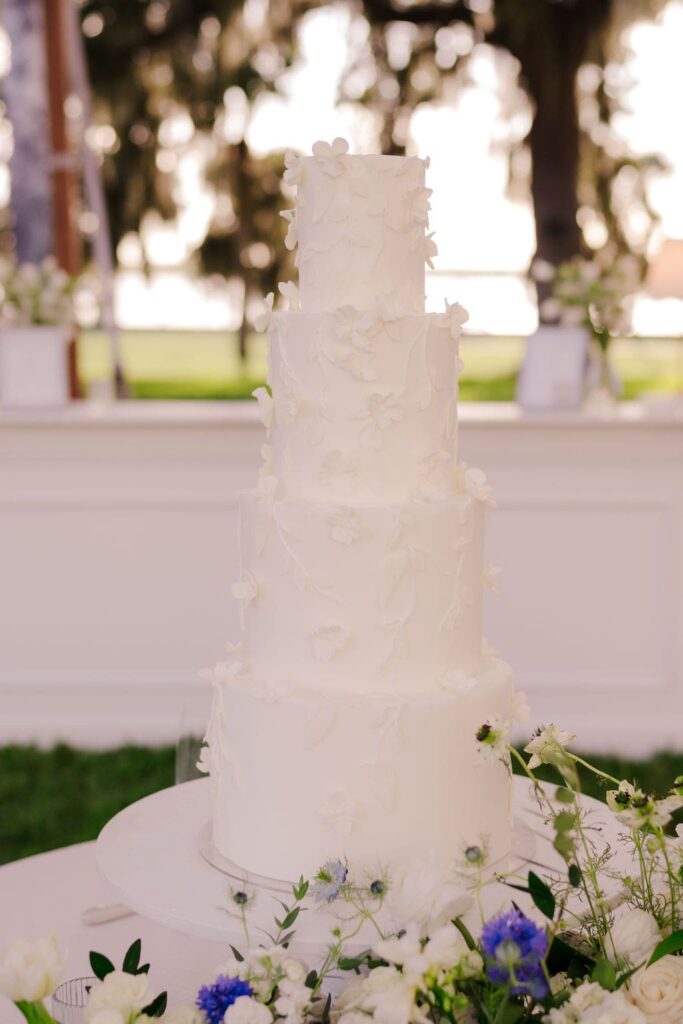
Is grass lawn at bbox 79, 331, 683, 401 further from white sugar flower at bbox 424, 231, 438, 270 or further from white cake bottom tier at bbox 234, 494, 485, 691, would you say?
white cake bottom tier at bbox 234, 494, 485, 691

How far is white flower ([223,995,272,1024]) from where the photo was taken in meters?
1.11

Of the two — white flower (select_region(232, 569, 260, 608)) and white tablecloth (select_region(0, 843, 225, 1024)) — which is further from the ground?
white flower (select_region(232, 569, 260, 608))

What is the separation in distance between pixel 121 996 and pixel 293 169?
1138 mm

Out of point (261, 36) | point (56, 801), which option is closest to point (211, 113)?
point (261, 36)

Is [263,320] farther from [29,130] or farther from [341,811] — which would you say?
[29,130]

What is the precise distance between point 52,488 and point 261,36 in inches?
Result: 175

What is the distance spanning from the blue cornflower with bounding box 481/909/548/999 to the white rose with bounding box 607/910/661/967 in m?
0.15

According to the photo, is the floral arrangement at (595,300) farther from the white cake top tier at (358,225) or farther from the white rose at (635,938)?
the white rose at (635,938)

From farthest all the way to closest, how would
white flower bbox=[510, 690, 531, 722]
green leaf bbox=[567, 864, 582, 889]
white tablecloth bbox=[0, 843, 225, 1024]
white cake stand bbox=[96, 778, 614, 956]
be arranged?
white tablecloth bbox=[0, 843, 225, 1024]
white flower bbox=[510, 690, 531, 722]
white cake stand bbox=[96, 778, 614, 956]
green leaf bbox=[567, 864, 582, 889]

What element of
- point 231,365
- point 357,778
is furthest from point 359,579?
point 231,365

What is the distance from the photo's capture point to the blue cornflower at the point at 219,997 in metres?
1.15

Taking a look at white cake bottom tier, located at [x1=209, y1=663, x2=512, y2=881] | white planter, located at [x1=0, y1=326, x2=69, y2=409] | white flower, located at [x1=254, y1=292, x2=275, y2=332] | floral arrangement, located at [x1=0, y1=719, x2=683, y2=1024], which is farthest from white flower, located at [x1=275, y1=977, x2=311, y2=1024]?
white planter, located at [x1=0, y1=326, x2=69, y2=409]

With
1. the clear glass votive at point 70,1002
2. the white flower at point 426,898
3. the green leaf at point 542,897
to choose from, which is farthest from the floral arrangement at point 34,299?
the green leaf at point 542,897

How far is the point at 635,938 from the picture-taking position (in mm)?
1174
